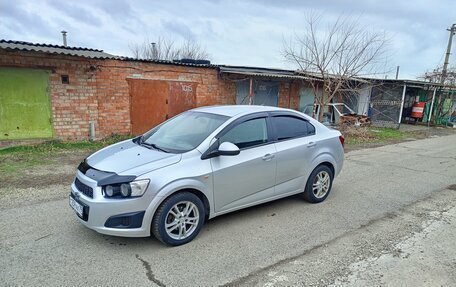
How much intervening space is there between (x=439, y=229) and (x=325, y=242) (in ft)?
5.53

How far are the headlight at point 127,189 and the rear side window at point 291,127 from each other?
6.61 feet

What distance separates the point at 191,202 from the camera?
3326 mm

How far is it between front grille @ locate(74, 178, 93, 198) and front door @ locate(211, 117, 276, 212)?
1.32m

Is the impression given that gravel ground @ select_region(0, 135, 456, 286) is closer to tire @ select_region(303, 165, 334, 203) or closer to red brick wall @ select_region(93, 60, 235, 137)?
tire @ select_region(303, 165, 334, 203)

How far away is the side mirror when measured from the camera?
3385 millimetres

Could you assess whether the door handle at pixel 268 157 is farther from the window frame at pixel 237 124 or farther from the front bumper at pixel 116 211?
the front bumper at pixel 116 211

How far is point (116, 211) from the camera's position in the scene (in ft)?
9.79

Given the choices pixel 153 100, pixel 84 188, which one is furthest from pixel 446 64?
pixel 84 188

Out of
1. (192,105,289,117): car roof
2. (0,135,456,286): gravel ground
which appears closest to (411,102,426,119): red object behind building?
(0,135,456,286): gravel ground

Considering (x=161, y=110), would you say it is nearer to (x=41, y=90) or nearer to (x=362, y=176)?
(x=41, y=90)

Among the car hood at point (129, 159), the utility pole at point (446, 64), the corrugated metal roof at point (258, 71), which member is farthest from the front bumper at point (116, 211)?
the utility pole at point (446, 64)

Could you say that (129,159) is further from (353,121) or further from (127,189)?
(353,121)

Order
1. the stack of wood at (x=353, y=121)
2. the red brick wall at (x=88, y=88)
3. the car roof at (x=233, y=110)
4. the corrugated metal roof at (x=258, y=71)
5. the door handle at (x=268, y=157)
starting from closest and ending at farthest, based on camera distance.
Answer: the door handle at (x=268, y=157)
the car roof at (x=233, y=110)
the red brick wall at (x=88, y=88)
the corrugated metal roof at (x=258, y=71)
the stack of wood at (x=353, y=121)

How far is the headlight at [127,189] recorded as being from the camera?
2986 mm
